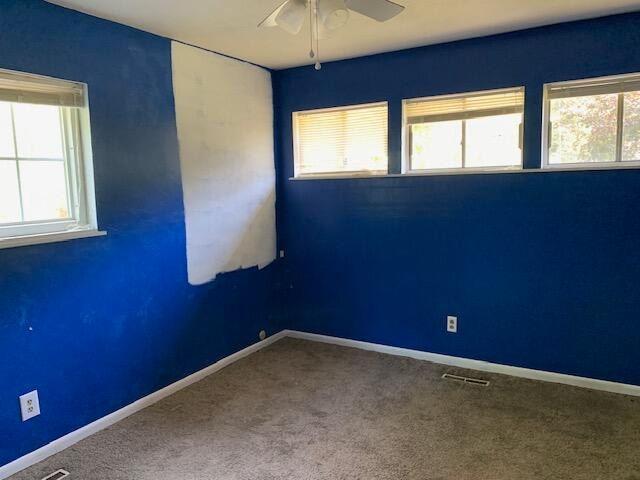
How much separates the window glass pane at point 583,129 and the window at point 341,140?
47.2 inches

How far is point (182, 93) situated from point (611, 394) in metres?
3.40

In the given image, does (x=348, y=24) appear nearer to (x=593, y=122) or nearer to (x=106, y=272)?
(x=593, y=122)

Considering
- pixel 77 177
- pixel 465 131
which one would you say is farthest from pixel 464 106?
pixel 77 177

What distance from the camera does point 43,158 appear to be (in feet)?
Result: 8.34

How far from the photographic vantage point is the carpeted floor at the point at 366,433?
230cm

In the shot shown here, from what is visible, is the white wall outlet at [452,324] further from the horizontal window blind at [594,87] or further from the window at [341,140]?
the horizontal window blind at [594,87]

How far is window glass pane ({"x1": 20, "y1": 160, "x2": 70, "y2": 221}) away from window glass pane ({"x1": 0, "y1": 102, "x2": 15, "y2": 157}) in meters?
0.08

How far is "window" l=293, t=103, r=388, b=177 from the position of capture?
3.75 meters

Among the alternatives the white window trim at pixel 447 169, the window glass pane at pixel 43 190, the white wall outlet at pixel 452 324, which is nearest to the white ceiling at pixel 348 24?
the white window trim at pixel 447 169

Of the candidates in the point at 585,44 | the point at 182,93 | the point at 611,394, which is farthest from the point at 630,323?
the point at 182,93

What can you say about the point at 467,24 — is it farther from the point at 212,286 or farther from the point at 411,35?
the point at 212,286

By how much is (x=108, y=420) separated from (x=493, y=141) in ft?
10.0

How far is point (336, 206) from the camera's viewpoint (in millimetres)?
3934

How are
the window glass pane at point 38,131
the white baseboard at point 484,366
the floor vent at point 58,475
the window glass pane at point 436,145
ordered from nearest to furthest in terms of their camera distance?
1. the floor vent at point 58,475
2. the window glass pane at point 38,131
3. the white baseboard at point 484,366
4. the window glass pane at point 436,145
